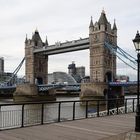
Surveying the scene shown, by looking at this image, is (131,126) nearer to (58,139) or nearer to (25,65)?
(58,139)

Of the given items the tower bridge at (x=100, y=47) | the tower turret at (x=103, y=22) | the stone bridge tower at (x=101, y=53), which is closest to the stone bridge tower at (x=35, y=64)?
the tower bridge at (x=100, y=47)

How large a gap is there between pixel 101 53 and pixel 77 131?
75229 millimetres

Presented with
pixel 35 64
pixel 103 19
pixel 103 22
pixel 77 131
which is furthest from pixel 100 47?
pixel 77 131

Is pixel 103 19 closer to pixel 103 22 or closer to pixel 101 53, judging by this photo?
pixel 103 22

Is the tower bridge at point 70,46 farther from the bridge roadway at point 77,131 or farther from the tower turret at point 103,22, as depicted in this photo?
the bridge roadway at point 77,131

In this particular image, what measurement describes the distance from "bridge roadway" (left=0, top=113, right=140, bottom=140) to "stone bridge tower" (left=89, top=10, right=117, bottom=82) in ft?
233

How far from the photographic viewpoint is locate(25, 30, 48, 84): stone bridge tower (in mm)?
108500

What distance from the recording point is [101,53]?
85.9m

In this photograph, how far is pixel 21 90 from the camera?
88062mm

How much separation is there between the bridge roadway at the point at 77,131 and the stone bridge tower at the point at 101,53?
70970 millimetres

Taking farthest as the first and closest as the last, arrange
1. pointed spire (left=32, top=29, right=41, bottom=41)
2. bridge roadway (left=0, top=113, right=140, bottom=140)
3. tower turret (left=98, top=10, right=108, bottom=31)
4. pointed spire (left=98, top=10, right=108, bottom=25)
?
pointed spire (left=32, top=29, right=41, bottom=41) → pointed spire (left=98, top=10, right=108, bottom=25) → tower turret (left=98, top=10, right=108, bottom=31) → bridge roadway (left=0, top=113, right=140, bottom=140)

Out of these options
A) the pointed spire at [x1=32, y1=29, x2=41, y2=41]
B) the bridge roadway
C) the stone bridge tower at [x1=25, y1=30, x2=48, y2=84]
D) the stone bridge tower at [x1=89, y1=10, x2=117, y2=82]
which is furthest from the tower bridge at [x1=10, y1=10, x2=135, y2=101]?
the bridge roadway

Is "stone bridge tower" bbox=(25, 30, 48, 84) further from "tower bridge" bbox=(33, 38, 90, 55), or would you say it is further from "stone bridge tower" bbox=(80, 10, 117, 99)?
"stone bridge tower" bbox=(80, 10, 117, 99)

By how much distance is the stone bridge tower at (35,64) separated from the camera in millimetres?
108500
